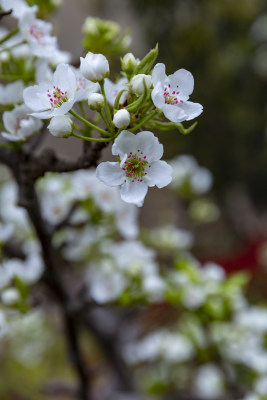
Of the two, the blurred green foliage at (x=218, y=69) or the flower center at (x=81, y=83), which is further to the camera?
the blurred green foliage at (x=218, y=69)

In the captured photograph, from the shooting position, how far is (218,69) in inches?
115

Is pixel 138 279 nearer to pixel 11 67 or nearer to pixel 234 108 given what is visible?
pixel 11 67

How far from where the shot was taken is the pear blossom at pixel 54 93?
405 mm

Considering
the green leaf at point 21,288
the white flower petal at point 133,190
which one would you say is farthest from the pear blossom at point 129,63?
the green leaf at point 21,288

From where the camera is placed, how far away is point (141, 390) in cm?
149

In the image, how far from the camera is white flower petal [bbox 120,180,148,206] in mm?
407

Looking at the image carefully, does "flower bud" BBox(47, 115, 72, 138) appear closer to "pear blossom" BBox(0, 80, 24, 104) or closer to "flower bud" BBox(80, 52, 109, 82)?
"flower bud" BBox(80, 52, 109, 82)

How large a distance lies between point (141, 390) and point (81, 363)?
64 cm

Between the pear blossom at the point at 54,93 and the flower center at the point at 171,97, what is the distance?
0.09 meters

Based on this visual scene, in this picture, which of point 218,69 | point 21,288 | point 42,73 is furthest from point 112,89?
point 218,69

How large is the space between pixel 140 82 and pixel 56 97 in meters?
0.09

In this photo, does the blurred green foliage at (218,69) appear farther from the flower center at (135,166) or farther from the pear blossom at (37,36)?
the flower center at (135,166)

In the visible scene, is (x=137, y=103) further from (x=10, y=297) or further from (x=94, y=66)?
(x=10, y=297)

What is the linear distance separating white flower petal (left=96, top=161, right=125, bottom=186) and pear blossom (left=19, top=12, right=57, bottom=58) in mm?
243
